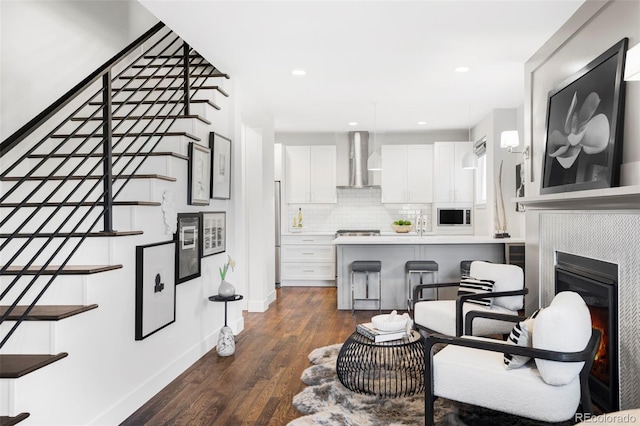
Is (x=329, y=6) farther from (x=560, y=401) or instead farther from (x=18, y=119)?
(x=560, y=401)

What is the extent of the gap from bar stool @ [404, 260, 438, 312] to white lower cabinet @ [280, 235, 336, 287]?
7.58 feet

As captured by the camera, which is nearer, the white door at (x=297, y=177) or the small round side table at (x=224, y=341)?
the small round side table at (x=224, y=341)

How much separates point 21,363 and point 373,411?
193 centimetres

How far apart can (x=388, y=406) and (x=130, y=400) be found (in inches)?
64.4

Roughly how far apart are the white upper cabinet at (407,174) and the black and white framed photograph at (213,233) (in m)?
4.40

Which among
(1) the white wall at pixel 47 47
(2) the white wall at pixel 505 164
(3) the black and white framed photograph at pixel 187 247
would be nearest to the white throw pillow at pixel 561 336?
(3) the black and white framed photograph at pixel 187 247

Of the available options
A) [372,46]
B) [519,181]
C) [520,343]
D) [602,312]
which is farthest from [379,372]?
[519,181]

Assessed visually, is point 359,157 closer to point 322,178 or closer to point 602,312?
point 322,178

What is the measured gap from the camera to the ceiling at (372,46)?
3.38 meters

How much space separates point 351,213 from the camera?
8938 millimetres

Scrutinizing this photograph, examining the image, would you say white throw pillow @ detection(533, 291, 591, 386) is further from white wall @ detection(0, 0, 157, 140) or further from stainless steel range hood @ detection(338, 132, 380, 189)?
stainless steel range hood @ detection(338, 132, 380, 189)

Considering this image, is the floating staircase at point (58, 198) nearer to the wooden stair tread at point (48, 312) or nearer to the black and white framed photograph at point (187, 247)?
the wooden stair tread at point (48, 312)

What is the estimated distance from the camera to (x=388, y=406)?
A: 2.98 m

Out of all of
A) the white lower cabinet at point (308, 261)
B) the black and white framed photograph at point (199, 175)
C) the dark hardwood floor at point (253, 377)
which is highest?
the black and white framed photograph at point (199, 175)
